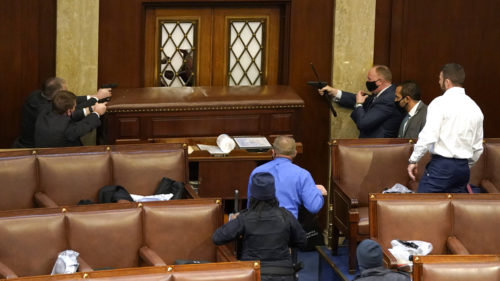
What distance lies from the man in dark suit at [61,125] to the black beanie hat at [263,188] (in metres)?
2.45

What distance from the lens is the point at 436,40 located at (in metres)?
10.2

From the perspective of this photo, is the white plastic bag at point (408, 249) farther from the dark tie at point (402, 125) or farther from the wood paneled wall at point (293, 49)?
the wood paneled wall at point (293, 49)

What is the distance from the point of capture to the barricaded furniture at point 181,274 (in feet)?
18.4

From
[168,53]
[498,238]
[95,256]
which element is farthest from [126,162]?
[498,238]

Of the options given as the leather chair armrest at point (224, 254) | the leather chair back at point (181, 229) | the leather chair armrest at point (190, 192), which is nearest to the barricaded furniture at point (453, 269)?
the leather chair armrest at point (224, 254)

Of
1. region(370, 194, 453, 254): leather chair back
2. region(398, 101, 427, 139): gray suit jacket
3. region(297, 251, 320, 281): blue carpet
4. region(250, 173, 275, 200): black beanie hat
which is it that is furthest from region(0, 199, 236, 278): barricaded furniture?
region(398, 101, 427, 139): gray suit jacket

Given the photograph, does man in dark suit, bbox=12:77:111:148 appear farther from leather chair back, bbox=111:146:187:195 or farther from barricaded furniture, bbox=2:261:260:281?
barricaded furniture, bbox=2:261:260:281

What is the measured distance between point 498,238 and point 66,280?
3.27 meters

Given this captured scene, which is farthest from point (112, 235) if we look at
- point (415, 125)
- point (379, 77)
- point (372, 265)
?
point (379, 77)

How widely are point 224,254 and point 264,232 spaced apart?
0.41 metres

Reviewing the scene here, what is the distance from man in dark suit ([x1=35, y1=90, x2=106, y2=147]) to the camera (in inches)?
337

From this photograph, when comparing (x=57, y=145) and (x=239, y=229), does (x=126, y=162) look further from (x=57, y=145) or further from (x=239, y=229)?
(x=239, y=229)

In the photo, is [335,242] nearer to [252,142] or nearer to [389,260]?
[252,142]

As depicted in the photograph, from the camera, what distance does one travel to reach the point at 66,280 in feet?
18.2
